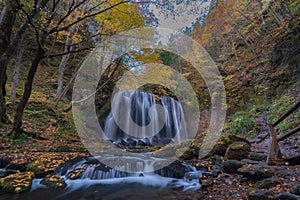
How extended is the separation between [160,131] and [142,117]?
162cm

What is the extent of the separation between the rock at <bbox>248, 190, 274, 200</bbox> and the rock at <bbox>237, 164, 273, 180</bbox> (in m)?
0.82

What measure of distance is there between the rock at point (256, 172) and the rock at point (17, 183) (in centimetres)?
474

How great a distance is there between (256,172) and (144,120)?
32.8 ft

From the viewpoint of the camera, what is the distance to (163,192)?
14.5ft

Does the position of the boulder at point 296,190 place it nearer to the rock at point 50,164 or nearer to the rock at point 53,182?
the rock at point 53,182

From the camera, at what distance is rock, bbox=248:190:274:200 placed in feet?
9.14

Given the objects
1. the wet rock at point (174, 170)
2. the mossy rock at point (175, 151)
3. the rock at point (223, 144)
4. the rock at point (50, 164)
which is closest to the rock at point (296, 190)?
the wet rock at point (174, 170)

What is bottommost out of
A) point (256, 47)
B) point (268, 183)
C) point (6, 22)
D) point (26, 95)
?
point (268, 183)

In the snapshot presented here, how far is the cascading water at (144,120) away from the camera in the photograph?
1213 cm

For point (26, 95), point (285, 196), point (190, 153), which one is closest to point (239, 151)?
point (190, 153)

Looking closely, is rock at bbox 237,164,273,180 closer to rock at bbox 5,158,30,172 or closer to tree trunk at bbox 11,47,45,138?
rock at bbox 5,158,30,172

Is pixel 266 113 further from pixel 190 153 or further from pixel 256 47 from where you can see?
pixel 256 47

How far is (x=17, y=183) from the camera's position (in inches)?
167

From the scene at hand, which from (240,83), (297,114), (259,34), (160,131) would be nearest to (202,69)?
(240,83)
